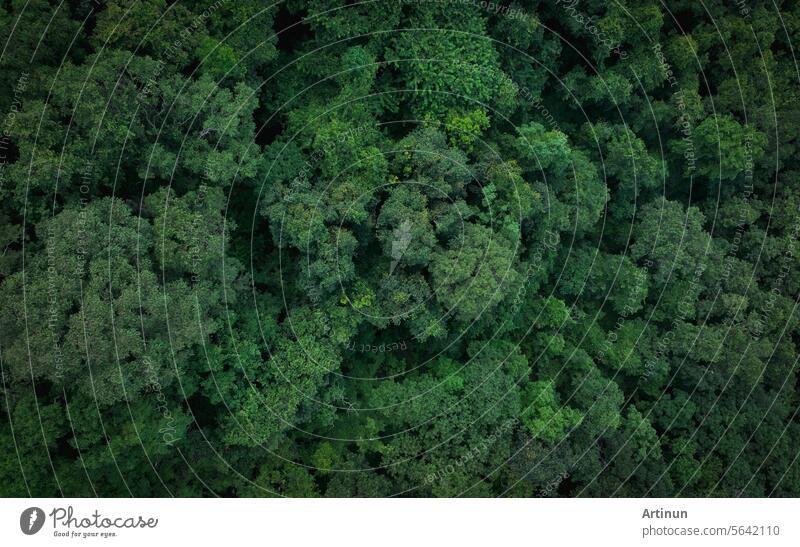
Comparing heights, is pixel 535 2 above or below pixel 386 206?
above

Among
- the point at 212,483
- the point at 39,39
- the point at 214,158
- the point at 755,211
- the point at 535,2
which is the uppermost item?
the point at 535,2

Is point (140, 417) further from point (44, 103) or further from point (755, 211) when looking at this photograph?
point (755, 211)

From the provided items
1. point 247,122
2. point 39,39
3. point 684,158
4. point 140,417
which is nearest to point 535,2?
point 684,158
